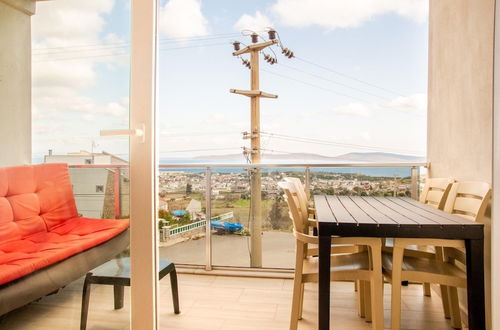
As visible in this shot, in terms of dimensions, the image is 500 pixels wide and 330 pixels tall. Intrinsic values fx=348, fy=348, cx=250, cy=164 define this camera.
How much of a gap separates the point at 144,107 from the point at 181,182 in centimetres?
212

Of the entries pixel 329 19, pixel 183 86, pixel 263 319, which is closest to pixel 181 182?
pixel 263 319

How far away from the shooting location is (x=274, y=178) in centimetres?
340

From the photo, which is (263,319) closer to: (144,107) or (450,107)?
(144,107)

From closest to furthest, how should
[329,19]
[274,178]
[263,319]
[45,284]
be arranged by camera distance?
[45,284], [263,319], [274,178], [329,19]

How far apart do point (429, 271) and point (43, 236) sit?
1.85 m

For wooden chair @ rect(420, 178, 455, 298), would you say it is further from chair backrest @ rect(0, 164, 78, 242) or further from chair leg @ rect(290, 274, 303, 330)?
chair backrest @ rect(0, 164, 78, 242)

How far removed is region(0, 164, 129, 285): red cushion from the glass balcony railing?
1908 millimetres

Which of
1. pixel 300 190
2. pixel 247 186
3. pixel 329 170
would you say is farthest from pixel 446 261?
pixel 247 186

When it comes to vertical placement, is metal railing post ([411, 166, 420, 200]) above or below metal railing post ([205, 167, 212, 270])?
above

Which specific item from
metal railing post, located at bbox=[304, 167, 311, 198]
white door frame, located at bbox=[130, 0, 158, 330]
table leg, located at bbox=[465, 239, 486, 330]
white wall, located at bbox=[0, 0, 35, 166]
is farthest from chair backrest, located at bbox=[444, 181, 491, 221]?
white wall, located at bbox=[0, 0, 35, 166]

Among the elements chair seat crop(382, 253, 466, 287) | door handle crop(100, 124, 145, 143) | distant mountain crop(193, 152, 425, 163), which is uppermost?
door handle crop(100, 124, 145, 143)

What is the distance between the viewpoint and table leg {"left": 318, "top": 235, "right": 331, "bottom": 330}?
5.81 feet

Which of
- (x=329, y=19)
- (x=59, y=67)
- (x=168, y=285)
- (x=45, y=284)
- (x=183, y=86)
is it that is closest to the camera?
(x=45, y=284)

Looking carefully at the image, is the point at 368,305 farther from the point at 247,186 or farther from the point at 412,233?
the point at 247,186
